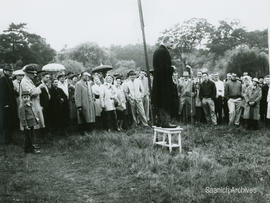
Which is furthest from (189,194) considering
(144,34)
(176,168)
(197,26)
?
(197,26)

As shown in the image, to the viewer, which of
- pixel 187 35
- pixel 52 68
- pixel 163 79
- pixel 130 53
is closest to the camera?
pixel 163 79

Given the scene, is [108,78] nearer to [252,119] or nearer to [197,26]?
[252,119]

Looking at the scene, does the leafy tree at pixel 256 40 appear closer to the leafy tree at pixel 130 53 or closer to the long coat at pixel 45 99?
the leafy tree at pixel 130 53

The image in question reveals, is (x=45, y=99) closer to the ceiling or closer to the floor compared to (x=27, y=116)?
closer to the ceiling

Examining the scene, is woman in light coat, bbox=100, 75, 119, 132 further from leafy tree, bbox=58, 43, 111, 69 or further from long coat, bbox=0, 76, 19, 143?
leafy tree, bbox=58, 43, 111, 69

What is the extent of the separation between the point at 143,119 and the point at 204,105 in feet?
8.39

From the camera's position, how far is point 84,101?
12.5 meters

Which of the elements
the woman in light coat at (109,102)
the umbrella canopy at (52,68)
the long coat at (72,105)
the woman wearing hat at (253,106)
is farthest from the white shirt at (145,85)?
the umbrella canopy at (52,68)

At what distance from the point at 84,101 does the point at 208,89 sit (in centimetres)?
523

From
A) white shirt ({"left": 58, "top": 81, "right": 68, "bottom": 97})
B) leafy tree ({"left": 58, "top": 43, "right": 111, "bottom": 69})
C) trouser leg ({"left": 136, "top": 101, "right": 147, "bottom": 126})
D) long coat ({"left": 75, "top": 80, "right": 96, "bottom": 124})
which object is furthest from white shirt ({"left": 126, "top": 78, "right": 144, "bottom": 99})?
leafy tree ({"left": 58, "top": 43, "right": 111, "bottom": 69})

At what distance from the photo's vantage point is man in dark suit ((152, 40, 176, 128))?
923 centimetres

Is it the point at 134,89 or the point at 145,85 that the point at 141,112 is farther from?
the point at 145,85

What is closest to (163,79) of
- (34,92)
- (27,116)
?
(27,116)

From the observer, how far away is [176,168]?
7.45 metres
